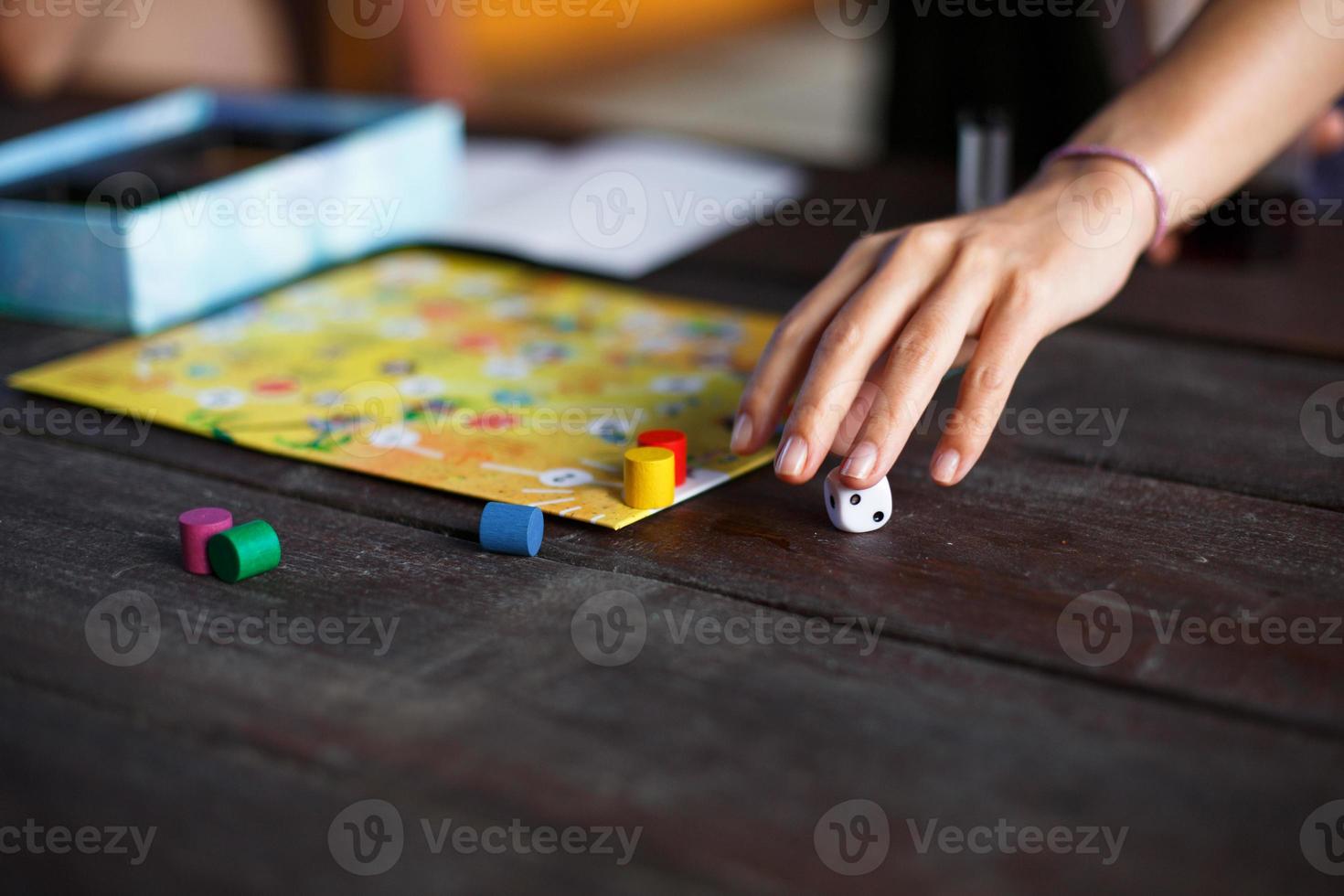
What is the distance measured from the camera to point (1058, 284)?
2.71ft

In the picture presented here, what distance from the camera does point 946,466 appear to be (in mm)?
756

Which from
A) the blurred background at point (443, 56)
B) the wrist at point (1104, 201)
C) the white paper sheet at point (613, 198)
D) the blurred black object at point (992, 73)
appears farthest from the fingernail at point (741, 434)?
the blurred black object at point (992, 73)

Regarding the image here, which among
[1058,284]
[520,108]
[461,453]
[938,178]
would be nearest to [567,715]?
[461,453]

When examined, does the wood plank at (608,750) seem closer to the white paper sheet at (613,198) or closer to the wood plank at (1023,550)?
the wood plank at (1023,550)

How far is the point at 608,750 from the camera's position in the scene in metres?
0.53

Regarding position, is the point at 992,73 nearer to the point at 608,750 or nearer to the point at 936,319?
the point at 936,319

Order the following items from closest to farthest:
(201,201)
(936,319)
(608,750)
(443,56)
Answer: (608,750) < (936,319) < (201,201) < (443,56)

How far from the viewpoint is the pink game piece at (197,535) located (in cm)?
68

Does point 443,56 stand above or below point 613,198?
above

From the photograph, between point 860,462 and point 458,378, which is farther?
point 458,378

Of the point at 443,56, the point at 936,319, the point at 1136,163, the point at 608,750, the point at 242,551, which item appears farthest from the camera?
the point at 443,56

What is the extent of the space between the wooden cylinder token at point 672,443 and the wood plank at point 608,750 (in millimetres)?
146

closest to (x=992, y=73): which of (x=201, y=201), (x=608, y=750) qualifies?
(x=201, y=201)

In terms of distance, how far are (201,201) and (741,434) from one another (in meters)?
0.53
